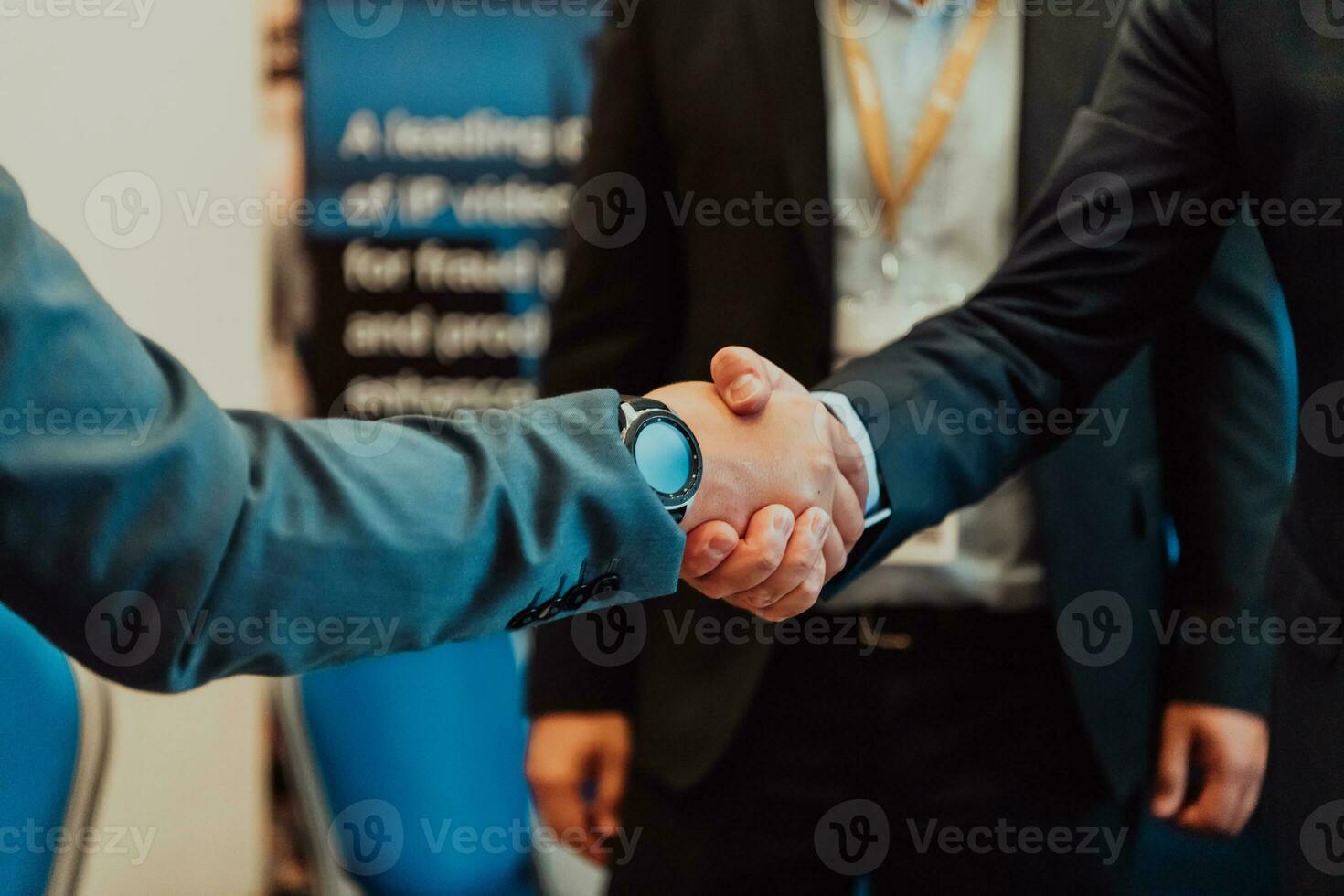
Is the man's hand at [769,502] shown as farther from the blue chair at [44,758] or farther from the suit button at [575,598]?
the blue chair at [44,758]

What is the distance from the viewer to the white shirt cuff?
1.34m

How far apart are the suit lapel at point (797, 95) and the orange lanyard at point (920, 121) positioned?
5 centimetres

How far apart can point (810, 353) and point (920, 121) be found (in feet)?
0.98

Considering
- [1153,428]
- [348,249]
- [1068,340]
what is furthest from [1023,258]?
[348,249]

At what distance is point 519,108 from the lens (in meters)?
2.66

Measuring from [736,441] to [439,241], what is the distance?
63.1 inches

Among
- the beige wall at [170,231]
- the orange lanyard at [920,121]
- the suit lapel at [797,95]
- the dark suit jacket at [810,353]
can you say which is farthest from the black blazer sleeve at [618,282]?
the beige wall at [170,231]

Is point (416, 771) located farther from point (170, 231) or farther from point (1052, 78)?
point (170, 231)

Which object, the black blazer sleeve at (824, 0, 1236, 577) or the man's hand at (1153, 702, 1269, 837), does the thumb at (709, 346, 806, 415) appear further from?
the man's hand at (1153, 702, 1269, 837)

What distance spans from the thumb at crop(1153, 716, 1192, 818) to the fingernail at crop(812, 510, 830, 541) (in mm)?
528

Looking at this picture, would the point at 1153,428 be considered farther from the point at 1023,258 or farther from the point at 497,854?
the point at 497,854

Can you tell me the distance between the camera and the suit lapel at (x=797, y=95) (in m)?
1.48

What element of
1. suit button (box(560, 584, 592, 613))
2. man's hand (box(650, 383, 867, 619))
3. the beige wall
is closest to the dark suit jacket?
man's hand (box(650, 383, 867, 619))

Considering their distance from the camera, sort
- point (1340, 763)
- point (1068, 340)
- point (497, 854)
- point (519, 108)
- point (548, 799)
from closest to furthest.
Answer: point (1340, 763) → point (1068, 340) → point (548, 799) → point (497, 854) → point (519, 108)
